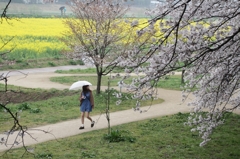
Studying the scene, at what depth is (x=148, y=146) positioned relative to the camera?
9.66m

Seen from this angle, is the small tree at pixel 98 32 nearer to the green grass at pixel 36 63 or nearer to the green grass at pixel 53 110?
the green grass at pixel 53 110

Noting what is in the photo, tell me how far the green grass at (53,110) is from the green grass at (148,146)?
2147mm

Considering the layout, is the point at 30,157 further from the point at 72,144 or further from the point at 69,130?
the point at 69,130

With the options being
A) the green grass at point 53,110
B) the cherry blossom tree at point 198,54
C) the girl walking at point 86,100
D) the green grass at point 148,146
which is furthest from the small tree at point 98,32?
the cherry blossom tree at point 198,54

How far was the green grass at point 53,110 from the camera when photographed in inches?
499

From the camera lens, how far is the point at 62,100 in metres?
16.2

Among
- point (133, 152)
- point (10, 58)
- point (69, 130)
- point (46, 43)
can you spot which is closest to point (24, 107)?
point (69, 130)

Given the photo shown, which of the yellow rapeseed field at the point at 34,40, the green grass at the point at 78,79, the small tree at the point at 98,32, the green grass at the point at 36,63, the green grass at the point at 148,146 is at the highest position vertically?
the small tree at the point at 98,32

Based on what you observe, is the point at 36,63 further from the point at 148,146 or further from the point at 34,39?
the point at 148,146

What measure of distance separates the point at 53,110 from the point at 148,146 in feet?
18.2

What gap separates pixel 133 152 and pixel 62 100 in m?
7.50

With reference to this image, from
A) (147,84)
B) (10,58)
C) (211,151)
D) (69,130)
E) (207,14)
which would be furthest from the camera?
(10,58)

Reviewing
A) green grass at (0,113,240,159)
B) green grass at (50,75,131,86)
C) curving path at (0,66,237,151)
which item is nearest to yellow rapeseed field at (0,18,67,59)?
green grass at (50,75,131,86)

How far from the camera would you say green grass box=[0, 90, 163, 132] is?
12.7 meters
